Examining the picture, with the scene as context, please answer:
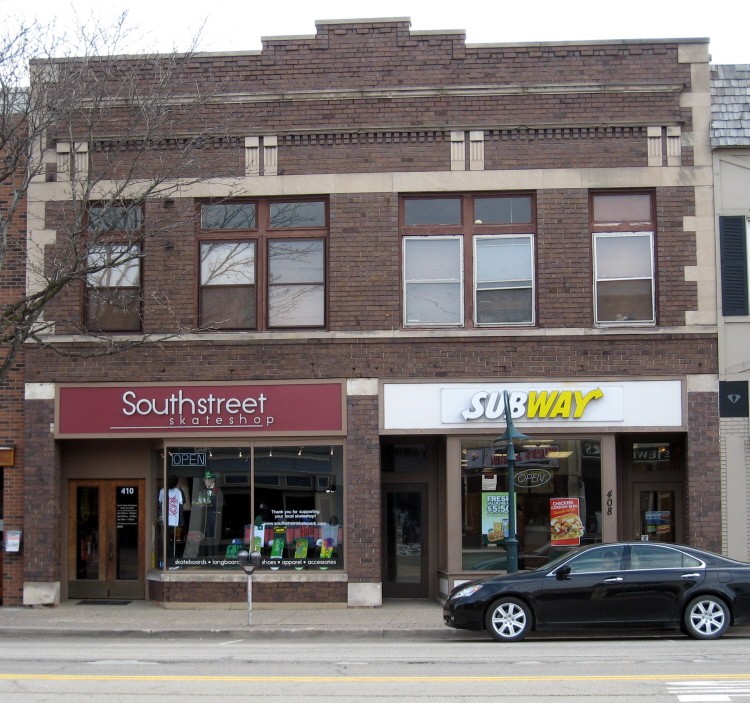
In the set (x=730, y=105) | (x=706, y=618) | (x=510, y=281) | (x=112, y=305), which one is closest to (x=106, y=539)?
(x=112, y=305)

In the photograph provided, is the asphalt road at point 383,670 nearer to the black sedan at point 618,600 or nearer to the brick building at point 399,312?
the black sedan at point 618,600

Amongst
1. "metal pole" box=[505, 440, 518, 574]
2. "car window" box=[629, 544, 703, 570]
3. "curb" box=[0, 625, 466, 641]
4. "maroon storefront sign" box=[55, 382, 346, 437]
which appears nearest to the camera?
"car window" box=[629, 544, 703, 570]

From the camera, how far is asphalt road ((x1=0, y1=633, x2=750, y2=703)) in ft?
33.1

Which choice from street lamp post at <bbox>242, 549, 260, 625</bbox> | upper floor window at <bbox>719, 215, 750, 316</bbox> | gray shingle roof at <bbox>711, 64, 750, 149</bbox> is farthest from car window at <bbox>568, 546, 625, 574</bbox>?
gray shingle roof at <bbox>711, 64, 750, 149</bbox>

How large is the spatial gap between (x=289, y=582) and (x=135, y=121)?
8.13 m

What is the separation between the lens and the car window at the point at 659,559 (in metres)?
14.7

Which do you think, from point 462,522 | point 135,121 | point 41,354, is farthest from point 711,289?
point 41,354

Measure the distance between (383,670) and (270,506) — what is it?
23.8 ft

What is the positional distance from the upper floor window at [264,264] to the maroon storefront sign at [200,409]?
1216 millimetres

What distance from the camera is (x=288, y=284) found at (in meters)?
19.0

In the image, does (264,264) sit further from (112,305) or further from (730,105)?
(730,105)

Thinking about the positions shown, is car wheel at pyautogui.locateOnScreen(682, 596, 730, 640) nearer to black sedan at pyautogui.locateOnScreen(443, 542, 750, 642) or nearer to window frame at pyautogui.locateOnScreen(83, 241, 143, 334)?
black sedan at pyautogui.locateOnScreen(443, 542, 750, 642)

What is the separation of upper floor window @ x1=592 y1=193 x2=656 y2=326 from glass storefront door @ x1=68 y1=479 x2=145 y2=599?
8717mm

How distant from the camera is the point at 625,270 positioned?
1866 centimetres
